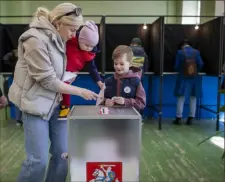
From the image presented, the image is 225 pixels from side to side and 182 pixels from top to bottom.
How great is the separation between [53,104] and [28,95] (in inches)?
5.7

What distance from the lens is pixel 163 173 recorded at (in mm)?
2773

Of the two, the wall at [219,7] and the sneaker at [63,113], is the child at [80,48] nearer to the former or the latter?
the sneaker at [63,113]

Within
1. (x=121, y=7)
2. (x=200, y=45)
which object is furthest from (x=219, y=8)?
(x=121, y=7)

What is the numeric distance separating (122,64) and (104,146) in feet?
2.60

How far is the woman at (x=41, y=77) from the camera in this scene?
144cm

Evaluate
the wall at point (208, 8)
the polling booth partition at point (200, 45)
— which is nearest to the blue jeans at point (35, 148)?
the polling booth partition at point (200, 45)

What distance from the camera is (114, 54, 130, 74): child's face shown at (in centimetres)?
192

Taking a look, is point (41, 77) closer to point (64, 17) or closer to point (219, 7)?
point (64, 17)

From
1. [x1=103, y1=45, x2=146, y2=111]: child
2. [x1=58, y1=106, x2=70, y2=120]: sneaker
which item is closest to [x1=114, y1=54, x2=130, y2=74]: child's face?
[x1=103, y1=45, x2=146, y2=111]: child

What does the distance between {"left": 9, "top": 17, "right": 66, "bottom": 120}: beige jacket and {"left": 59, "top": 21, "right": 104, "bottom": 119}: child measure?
0.57ft

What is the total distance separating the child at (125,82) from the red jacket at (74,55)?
18 cm

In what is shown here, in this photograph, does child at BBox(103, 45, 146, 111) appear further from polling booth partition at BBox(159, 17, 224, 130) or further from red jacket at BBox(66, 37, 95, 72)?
polling booth partition at BBox(159, 17, 224, 130)

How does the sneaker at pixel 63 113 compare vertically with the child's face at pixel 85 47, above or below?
below

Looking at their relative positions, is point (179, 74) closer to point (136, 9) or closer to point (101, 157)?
point (101, 157)
